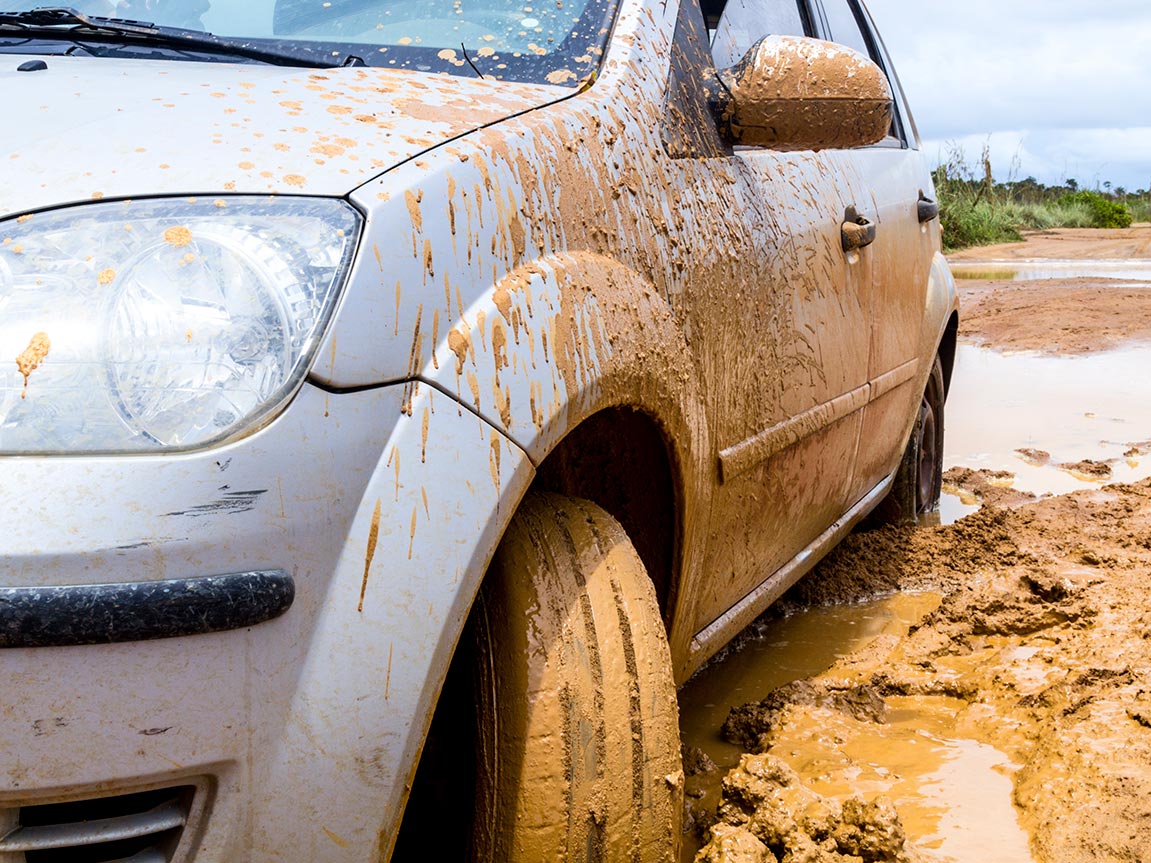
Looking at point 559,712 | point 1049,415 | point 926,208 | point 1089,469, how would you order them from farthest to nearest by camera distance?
1. point 1049,415
2. point 1089,469
3. point 926,208
4. point 559,712

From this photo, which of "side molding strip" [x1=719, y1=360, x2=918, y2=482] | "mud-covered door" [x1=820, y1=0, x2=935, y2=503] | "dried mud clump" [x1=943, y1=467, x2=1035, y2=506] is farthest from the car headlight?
"dried mud clump" [x1=943, y1=467, x2=1035, y2=506]

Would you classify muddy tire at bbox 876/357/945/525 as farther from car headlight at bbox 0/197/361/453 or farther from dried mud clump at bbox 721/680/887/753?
car headlight at bbox 0/197/361/453

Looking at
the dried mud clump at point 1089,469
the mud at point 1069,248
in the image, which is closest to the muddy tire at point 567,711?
the dried mud clump at point 1089,469

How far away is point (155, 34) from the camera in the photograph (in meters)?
1.83

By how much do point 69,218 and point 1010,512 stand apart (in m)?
3.66

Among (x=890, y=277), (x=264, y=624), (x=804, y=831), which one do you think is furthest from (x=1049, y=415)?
(x=264, y=624)

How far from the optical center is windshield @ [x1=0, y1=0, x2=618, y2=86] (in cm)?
184

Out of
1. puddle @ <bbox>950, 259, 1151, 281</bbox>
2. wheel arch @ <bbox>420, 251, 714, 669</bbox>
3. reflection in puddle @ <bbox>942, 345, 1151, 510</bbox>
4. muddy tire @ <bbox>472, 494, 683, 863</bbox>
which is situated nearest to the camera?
wheel arch @ <bbox>420, 251, 714, 669</bbox>

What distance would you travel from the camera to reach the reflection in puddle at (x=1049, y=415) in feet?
16.9

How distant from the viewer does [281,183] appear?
129 cm

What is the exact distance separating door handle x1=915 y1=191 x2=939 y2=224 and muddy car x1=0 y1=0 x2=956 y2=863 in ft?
4.66

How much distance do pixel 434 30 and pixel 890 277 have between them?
4.92 ft

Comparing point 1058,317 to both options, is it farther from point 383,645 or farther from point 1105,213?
point 1105,213

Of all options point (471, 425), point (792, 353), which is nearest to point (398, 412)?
point (471, 425)
